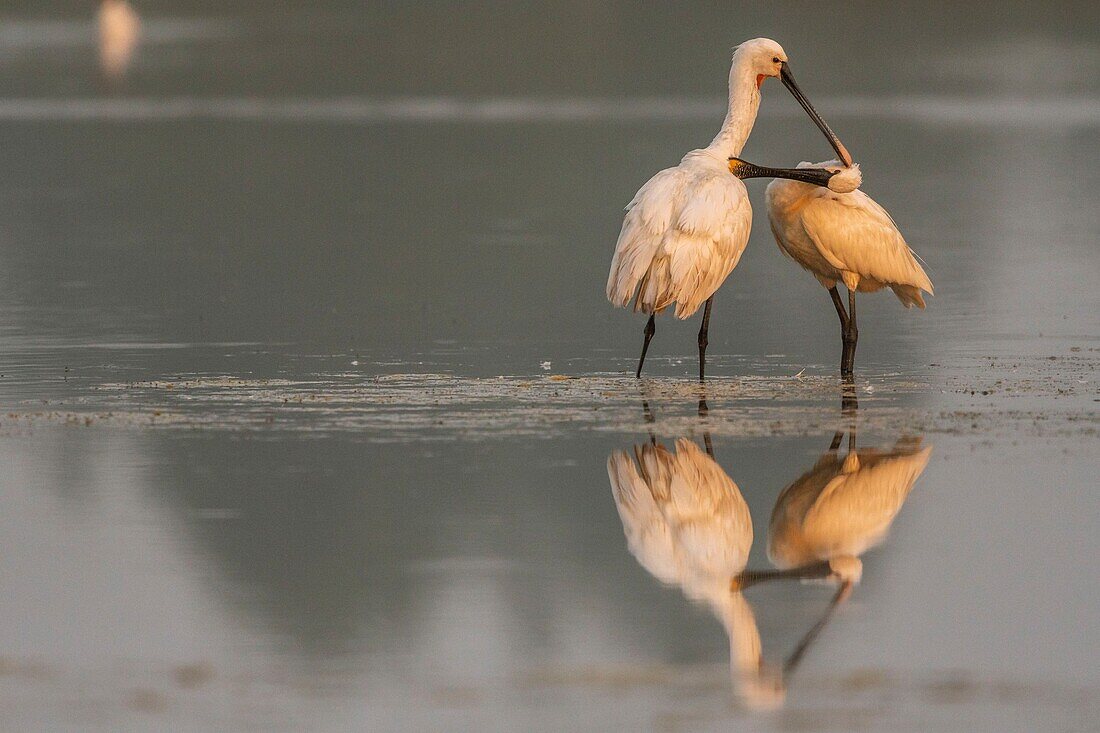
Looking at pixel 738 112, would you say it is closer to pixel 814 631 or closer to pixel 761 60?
pixel 761 60

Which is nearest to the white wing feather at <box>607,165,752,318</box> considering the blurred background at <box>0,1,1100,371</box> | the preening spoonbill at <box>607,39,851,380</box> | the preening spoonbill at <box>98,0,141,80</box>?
the preening spoonbill at <box>607,39,851,380</box>

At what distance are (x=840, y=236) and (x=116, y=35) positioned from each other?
72020mm

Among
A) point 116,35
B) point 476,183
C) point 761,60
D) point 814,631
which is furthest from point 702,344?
point 116,35

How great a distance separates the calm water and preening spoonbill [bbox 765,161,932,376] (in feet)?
1.87

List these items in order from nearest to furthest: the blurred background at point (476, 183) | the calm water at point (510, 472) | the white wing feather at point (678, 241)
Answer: the calm water at point (510, 472) → the white wing feather at point (678, 241) → the blurred background at point (476, 183)

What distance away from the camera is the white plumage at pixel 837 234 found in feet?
45.2

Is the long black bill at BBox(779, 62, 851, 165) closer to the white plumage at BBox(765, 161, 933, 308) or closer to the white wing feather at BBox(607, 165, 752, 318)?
the white plumage at BBox(765, 161, 933, 308)

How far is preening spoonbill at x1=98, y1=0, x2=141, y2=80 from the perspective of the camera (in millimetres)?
63250

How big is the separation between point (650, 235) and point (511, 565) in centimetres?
521

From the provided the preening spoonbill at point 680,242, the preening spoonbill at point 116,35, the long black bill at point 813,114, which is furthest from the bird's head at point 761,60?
the preening spoonbill at point 116,35

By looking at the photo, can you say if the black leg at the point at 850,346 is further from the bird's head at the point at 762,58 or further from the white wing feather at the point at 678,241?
the bird's head at the point at 762,58

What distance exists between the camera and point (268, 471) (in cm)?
998

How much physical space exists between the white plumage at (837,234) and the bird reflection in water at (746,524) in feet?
10.3

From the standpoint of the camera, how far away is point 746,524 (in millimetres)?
8891
